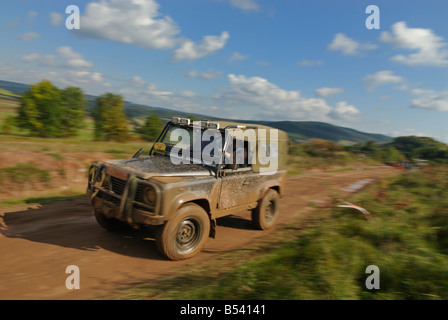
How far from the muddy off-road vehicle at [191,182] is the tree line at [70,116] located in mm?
30413

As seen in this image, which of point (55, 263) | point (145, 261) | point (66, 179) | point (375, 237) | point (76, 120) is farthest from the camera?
point (76, 120)

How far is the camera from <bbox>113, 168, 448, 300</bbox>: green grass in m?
3.45

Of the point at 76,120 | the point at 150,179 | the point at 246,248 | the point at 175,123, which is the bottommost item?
the point at 246,248

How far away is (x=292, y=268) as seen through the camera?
4047mm

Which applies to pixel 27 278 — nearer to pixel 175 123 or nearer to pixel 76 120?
pixel 175 123

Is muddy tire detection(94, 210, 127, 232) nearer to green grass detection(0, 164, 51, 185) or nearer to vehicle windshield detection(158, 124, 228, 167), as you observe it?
vehicle windshield detection(158, 124, 228, 167)

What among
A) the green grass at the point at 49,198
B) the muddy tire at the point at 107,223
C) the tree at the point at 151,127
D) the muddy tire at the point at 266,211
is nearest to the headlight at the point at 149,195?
the muddy tire at the point at 107,223

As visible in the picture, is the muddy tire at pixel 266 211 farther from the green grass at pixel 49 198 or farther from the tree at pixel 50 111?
the tree at pixel 50 111

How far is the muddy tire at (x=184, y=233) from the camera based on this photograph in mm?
4359

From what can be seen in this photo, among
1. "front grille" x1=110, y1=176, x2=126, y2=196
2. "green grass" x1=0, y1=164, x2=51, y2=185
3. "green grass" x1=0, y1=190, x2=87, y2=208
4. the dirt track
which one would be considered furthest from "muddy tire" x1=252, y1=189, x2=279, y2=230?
"green grass" x1=0, y1=164, x2=51, y2=185

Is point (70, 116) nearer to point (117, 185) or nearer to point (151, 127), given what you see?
point (151, 127)

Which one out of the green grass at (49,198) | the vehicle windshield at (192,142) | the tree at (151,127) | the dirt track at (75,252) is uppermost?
the tree at (151,127)
